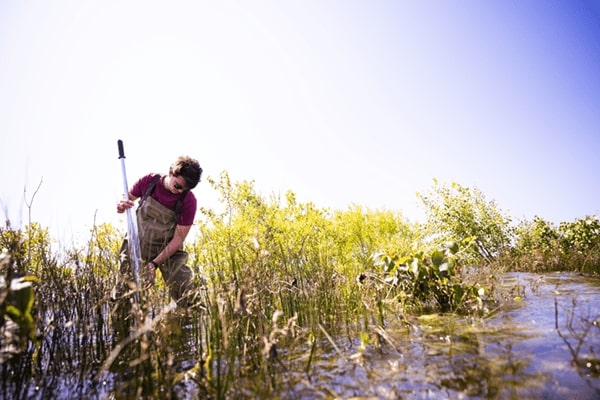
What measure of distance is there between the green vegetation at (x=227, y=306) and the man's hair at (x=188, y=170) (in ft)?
1.89

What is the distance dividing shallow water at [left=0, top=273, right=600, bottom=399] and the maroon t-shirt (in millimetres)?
1460

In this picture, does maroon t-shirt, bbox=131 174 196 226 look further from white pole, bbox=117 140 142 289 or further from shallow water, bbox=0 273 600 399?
shallow water, bbox=0 273 600 399

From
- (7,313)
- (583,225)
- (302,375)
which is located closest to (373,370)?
(302,375)

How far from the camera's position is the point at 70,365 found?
2.20 m

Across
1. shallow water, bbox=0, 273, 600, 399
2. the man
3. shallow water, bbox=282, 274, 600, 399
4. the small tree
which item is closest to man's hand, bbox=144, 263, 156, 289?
the man

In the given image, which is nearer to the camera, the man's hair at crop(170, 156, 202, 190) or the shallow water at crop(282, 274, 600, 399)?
the shallow water at crop(282, 274, 600, 399)

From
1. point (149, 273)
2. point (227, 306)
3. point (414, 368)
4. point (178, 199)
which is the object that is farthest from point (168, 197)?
point (414, 368)

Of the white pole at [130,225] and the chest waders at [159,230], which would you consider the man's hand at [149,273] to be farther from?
the chest waders at [159,230]

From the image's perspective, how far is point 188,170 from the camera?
3500 mm

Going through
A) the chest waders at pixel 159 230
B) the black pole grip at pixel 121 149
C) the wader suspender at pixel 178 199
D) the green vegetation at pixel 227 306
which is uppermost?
the black pole grip at pixel 121 149

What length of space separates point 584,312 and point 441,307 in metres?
1.14

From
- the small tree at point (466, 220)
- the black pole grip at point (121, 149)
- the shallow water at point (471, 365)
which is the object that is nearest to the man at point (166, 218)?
the black pole grip at point (121, 149)

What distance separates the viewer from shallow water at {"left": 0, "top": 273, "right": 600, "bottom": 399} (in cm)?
155

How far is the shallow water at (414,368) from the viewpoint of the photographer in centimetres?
155
